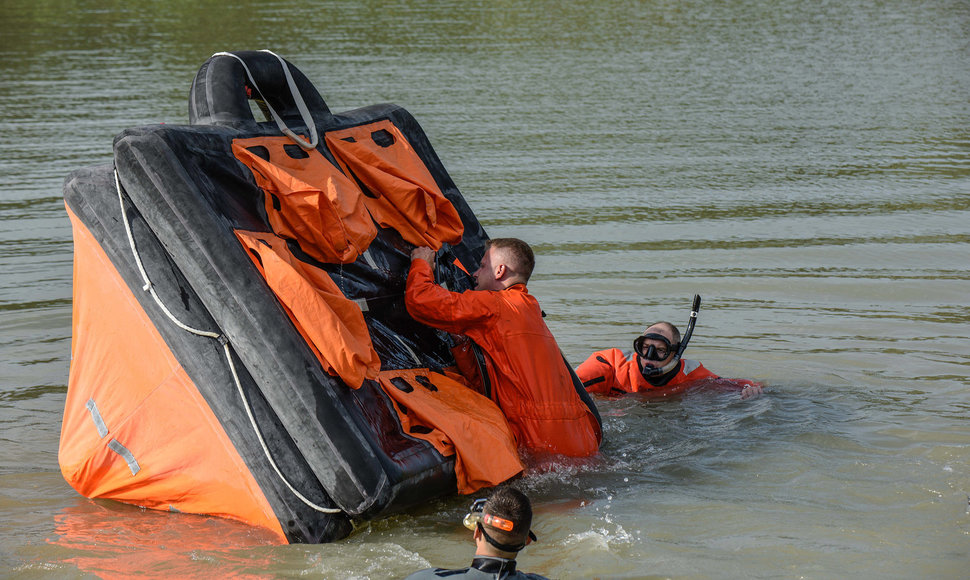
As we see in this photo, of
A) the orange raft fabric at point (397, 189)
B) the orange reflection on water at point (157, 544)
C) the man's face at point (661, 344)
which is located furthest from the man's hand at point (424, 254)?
the man's face at point (661, 344)

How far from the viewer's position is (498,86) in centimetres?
1570

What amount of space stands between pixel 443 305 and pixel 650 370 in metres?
2.20

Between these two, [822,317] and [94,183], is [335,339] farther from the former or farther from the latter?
[822,317]

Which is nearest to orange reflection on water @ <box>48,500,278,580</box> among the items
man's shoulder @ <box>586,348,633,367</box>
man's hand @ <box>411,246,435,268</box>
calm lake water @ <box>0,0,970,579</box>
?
calm lake water @ <box>0,0,970,579</box>

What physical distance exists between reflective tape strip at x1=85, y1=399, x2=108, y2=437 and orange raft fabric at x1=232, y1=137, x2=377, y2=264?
1.15 meters

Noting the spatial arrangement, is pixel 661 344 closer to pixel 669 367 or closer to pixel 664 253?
pixel 669 367

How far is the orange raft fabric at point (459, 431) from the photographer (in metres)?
4.59

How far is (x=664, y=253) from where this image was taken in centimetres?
930

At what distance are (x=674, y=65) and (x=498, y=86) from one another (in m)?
3.36

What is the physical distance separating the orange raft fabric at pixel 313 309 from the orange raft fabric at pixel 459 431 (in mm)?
337

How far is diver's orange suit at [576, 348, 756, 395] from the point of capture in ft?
21.7

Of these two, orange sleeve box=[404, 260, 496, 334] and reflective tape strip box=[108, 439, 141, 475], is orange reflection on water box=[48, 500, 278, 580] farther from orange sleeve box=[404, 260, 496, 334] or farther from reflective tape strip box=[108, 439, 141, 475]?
orange sleeve box=[404, 260, 496, 334]

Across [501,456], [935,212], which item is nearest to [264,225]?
[501,456]

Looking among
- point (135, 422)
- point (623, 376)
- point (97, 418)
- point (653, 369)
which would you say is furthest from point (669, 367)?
point (97, 418)
